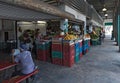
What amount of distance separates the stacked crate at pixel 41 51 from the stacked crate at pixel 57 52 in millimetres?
825

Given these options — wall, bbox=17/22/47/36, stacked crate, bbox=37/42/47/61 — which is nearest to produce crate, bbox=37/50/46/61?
stacked crate, bbox=37/42/47/61

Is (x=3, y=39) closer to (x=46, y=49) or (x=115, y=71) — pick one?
(x=46, y=49)

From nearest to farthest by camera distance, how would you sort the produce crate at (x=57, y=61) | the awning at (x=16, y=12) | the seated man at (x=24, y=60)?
the awning at (x=16, y=12) → the seated man at (x=24, y=60) → the produce crate at (x=57, y=61)

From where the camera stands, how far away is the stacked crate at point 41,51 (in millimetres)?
7982

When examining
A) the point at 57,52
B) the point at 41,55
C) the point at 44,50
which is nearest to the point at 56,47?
the point at 57,52

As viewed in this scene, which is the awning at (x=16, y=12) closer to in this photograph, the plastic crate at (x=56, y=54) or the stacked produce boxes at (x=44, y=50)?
the plastic crate at (x=56, y=54)

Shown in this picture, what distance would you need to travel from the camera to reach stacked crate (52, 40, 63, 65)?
7055 mm

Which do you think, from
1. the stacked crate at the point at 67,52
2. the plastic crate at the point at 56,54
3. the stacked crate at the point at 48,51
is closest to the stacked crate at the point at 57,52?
the plastic crate at the point at 56,54

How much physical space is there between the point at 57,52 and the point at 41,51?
1.27m

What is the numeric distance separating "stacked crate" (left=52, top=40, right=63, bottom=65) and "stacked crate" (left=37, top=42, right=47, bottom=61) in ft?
2.71

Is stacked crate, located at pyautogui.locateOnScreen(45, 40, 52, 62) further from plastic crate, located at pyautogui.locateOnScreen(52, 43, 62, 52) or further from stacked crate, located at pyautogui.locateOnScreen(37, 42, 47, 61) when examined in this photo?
plastic crate, located at pyautogui.locateOnScreen(52, 43, 62, 52)

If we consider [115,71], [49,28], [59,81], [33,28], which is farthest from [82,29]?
[59,81]

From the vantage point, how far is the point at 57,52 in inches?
283

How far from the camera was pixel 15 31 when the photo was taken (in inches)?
448
